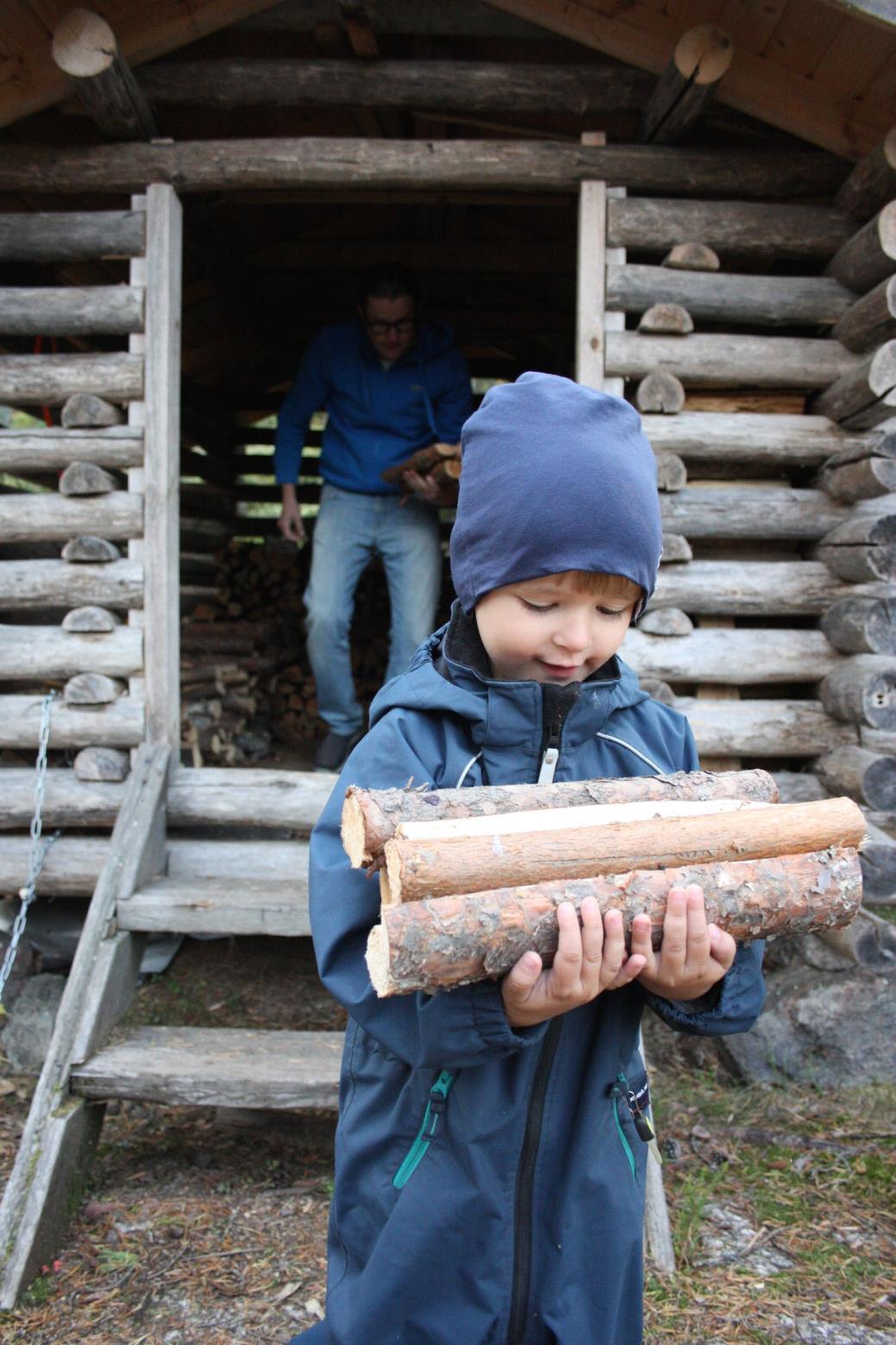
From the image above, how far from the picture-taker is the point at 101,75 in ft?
13.0

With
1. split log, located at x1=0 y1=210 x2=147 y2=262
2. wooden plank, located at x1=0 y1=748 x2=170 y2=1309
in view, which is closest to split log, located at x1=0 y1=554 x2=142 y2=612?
wooden plank, located at x1=0 y1=748 x2=170 y2=1309

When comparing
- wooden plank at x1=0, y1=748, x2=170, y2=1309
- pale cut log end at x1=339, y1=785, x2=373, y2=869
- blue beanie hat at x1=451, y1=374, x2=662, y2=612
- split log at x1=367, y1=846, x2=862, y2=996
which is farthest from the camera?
wooden plank at x1=0, y1=748, x2=170, y2=1309

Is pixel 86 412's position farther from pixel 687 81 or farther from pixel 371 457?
pixel 687 81

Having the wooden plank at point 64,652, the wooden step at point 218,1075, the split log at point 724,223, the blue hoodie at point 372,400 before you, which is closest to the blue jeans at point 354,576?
the blue hoodie at point 372,400

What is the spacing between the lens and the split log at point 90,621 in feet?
14.2

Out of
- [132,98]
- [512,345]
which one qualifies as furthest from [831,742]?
[512,345]

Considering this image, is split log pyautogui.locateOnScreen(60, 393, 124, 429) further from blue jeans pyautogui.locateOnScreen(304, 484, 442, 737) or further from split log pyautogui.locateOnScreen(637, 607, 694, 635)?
split log pyautogui.locateOnScreen(637, 607, 694, 635)

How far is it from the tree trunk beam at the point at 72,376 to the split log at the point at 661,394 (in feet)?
7.45

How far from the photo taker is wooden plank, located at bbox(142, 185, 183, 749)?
4344 mm

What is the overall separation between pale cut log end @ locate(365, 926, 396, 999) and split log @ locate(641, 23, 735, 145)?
12.2 feet

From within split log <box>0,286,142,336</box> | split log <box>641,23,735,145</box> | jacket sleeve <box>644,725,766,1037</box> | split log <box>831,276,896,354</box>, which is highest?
split log <box>641,23,735,145</box>

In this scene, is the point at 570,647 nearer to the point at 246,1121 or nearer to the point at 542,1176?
the point at 542,1176

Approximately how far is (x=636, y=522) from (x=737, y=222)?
3241mm

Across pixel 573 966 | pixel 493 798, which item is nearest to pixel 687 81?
pixel 493 798
